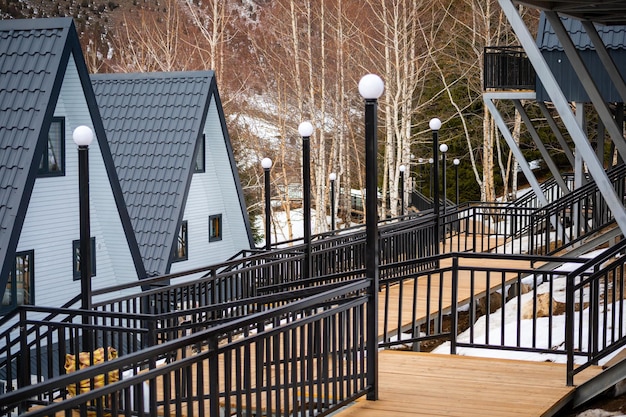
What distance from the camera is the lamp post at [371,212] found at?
7.39 metres

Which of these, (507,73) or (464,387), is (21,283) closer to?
(507,73)

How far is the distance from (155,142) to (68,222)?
5.95 meters

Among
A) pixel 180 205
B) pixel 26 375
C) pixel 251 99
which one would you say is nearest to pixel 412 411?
pixel 26 375

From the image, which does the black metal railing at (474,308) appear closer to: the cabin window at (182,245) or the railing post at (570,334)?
the railing post at (570,334)

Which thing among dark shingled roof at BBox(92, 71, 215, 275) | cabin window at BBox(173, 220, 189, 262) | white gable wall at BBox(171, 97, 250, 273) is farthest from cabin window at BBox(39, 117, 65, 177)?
white gable wall at BBox(171, 97, 250, 273)

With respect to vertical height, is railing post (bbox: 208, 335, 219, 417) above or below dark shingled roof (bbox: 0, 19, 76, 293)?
below

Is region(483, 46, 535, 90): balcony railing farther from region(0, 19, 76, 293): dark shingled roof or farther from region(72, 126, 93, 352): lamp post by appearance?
region(72, 126, 93, 352): lamp post

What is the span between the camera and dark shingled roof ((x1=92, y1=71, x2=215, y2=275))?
25125 millimetres

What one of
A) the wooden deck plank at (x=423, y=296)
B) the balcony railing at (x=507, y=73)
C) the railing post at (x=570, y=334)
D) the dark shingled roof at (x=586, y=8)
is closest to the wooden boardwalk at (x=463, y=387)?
the railing post at (x=570, y=334)

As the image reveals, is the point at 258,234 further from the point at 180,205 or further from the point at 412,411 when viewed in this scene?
the point at 412,411

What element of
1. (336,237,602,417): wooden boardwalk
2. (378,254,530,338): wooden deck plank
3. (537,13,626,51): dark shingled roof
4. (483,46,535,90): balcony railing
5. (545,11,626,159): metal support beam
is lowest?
(378,254,530,338): wooden deck plank

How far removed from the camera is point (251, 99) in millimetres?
51719

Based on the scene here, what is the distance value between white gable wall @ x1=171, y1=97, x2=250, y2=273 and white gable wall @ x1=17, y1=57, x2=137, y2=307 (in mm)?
4378

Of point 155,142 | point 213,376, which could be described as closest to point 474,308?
point 213,376
